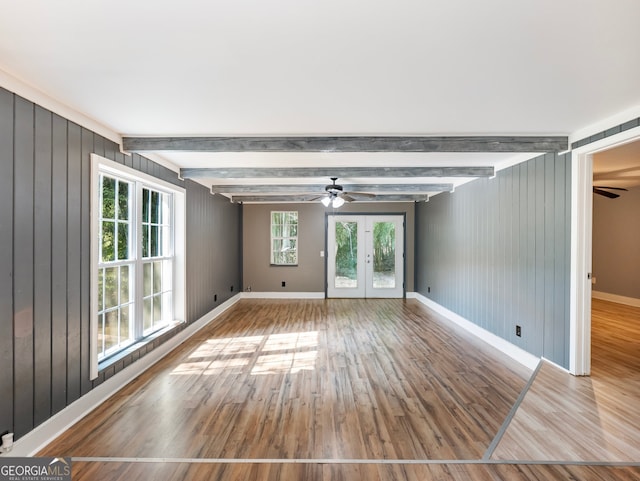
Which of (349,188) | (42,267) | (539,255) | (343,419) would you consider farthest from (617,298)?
(42,267)

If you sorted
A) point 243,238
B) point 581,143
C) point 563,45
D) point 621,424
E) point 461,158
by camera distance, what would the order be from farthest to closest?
point 243,238, point 461,158, point 581,143, point 621,424, point 563,45

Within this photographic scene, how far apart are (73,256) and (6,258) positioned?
56cm

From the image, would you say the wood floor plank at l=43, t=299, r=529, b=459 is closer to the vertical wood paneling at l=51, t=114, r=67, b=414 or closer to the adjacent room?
the adjacent room

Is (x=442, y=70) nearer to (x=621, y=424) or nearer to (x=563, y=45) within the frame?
(x=563, y=45)

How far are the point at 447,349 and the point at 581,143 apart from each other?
271 cm

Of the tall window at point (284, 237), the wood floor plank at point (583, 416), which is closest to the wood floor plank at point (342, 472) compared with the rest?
the wood floor plank at point (583, 416)

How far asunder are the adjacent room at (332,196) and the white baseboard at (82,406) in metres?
0.02

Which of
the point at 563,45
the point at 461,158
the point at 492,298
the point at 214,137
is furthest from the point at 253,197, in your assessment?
the point at 563,45

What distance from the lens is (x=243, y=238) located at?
25.6ft

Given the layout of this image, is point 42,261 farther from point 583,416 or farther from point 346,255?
point 346,255

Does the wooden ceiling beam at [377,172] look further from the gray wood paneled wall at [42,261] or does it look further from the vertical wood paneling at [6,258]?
the vertical wood paneling at [6,258]

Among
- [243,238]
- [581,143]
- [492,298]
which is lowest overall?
[492,298]

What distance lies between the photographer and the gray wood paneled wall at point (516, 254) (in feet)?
10.8

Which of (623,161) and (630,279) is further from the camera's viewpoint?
(630,279)
